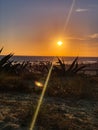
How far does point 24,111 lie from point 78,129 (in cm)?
147

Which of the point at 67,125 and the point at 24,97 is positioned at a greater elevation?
the point at 24,97

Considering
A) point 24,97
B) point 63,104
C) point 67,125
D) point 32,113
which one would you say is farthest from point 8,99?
point 67,125

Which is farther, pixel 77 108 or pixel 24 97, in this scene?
pixel 24 97

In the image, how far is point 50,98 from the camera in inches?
Result: 418

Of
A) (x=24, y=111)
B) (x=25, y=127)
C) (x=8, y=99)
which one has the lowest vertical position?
(x=25, y=127)

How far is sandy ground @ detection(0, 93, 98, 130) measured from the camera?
24.4 ft

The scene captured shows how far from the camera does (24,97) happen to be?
10.6 meters

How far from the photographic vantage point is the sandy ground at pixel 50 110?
24.4 ft

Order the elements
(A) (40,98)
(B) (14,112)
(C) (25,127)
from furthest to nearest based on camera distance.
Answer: (A) (40,98)
(B) (14,112)
(C) (25,127)

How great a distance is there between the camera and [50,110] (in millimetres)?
8570

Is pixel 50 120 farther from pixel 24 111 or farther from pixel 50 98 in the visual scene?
pixel 50 98

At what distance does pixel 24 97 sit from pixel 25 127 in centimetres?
348

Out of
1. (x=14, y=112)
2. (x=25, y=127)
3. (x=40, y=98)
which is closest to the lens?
(x=25, y=127)

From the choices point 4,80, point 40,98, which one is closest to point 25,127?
point 40,98
